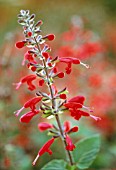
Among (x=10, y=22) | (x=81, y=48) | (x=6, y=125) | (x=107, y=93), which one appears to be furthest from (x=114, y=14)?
(x=6, y=125)

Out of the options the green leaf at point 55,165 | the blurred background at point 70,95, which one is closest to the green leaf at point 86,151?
the green leaf at point 55,165

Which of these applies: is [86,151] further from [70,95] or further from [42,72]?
[70,95]

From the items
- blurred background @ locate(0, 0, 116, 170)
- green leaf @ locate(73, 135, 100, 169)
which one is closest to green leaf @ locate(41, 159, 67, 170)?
green leaf @ locate(73, 135, 100, 169)

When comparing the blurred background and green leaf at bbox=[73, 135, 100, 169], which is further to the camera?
the blurred background

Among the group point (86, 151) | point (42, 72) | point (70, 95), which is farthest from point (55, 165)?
point (70, 95)

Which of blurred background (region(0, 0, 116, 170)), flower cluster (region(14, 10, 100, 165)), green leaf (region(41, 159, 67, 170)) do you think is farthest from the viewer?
blurred background (region(0, 0, 116, 170))

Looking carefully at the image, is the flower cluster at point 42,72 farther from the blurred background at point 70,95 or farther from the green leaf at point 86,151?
the blurred background at point 70,95

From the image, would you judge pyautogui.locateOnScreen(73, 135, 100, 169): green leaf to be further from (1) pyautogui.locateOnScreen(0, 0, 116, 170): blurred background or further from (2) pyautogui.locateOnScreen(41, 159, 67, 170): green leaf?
(1) pyautogui.locateOnScreen(0, 0, 116, 170): blurred background

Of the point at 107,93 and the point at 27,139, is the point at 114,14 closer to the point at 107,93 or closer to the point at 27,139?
the point at 107,93
